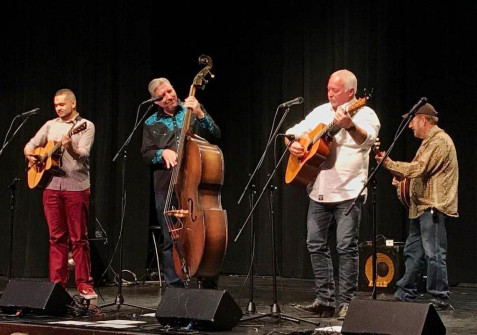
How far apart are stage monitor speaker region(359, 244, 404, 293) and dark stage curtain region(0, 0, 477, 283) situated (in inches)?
30.7

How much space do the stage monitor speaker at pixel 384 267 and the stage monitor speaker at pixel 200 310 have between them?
3035 mm

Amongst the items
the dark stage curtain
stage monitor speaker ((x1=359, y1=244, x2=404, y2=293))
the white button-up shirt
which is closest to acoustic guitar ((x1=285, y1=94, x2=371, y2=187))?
the white button-up shirt

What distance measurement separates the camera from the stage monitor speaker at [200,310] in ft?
14.7

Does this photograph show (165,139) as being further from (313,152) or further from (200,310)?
(200,310)

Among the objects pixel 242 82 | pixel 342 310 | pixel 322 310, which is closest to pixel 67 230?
pixel 322 310

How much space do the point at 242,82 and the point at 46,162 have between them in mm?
3967

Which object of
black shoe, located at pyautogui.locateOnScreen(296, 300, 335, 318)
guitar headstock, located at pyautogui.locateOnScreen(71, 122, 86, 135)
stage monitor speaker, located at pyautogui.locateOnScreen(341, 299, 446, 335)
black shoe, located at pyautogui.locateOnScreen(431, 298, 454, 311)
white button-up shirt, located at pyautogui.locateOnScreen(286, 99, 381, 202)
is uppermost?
guitar headstock, located at pyautogui.locateOnScreen(71, 122, 86, 135)

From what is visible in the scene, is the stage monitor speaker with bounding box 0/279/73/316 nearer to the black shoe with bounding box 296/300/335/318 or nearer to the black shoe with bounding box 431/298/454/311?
the black shoe with bounding box 296/300/335/318

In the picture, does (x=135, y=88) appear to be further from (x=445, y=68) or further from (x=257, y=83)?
(x=445, y=68)

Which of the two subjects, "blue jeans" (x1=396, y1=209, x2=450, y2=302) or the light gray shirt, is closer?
the light gray shirt

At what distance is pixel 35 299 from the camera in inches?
203

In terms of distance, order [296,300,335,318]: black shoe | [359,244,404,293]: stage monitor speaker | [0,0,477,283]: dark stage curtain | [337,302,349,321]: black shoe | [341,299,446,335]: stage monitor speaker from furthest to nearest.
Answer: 1. [0,0,477,283]: dark stage curtain
2. [359,244,404,293]: stage monitor speaker
3. [296,300,335,318]: black shoe
4. [337,302,349,321]: black shoe
5. [341,299,446,335]: stage monitor speaker

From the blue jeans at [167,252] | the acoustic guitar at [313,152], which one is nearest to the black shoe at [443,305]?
the acoustic guitar at [313,152]

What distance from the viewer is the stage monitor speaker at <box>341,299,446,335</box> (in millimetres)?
3900
